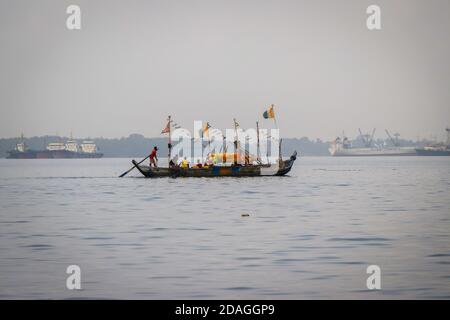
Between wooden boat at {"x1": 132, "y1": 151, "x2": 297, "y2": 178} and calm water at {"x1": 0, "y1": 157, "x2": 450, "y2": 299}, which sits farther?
wooden boat at {"x1": 132, "y1": 151, "x2": 297, "y2": 178}

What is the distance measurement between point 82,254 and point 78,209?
27.3 m

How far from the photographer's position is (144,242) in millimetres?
35438

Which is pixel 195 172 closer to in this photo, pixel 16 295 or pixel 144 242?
pixel 144 242

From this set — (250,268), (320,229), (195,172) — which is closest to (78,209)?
(320,229)

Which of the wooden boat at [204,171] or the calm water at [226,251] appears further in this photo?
the wooden boat at [204,171]

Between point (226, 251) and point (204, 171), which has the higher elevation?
point (204, 171)

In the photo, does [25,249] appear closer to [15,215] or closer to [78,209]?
[15,215]

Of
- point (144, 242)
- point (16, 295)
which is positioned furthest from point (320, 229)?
point (16, 295)

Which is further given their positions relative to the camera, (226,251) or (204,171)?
(204,171)
